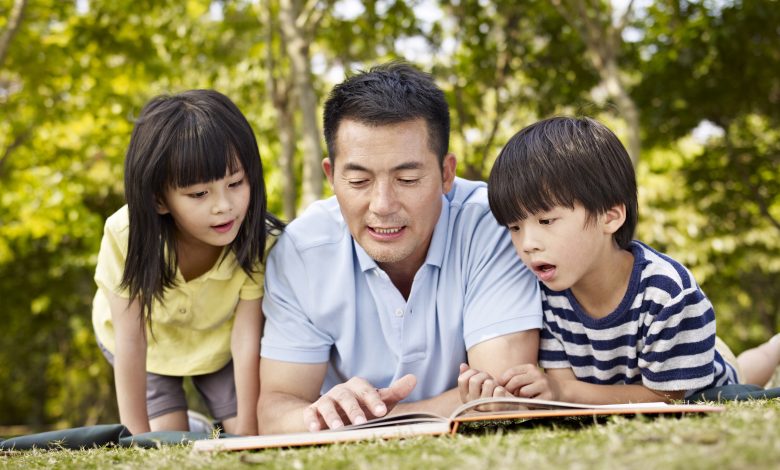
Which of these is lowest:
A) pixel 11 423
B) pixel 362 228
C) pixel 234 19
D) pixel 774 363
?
pixel 11 423

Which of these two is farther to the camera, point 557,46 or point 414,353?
point 557,46

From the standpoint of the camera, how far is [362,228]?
10.0 ft

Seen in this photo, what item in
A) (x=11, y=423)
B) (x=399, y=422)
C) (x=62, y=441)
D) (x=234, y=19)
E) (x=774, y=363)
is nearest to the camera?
(x=399, y=422)

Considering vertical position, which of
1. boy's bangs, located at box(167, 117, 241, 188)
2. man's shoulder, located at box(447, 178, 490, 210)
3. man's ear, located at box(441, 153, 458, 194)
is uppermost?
boy's bangs, located at box(167, 117, 241, 188)

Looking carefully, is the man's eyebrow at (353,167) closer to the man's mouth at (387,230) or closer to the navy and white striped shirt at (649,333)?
the man's mouth at (387,230)

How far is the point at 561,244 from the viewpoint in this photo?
279 cm

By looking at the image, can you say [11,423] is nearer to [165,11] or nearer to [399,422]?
[165,11]

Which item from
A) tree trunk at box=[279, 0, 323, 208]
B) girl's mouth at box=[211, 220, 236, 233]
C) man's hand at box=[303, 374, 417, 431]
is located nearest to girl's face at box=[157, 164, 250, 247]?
girl's mouth at box=[211, 220, 236, 233]

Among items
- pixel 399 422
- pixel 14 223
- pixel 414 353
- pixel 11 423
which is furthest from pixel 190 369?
pixel 11 423

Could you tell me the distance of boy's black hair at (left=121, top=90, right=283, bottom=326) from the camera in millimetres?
3102

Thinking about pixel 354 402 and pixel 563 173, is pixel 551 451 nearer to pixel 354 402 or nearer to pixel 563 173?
pixel 354 402

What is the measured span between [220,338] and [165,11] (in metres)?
6.38

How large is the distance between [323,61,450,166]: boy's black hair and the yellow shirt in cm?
65

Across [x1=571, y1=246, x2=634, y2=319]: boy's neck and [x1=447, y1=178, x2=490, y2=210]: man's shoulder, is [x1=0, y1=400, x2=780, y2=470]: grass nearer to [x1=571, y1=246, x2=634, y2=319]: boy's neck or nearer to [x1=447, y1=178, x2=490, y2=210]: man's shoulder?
Result: [x1=571, y1=246, x2=634, y2=319]: boy's neck
